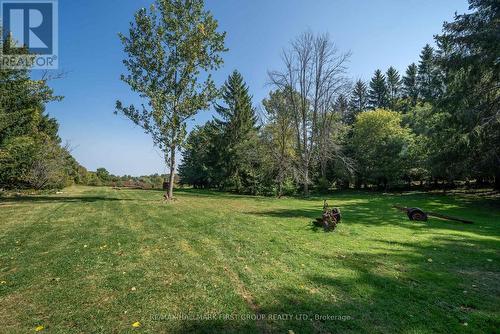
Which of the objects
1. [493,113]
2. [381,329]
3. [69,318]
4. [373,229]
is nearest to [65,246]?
[69,318]

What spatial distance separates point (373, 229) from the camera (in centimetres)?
1058

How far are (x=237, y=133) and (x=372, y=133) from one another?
17781 mm

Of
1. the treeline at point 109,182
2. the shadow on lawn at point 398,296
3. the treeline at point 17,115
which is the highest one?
the treeline at point 17,115

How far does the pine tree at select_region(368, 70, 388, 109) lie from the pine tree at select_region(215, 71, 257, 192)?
136 ft

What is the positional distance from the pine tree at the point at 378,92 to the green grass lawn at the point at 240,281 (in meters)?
62.7

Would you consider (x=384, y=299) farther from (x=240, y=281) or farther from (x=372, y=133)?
(x=372, y=133)

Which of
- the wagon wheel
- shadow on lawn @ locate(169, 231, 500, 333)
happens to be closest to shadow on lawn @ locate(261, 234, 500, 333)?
shadow on lawn @ locate(169, 231, 500, 333)

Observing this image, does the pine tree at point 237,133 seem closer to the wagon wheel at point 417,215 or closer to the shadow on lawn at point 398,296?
the wagon wheel at point 417,215

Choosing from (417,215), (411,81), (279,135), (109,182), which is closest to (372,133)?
(279,135)

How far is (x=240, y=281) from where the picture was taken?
16.2 feet

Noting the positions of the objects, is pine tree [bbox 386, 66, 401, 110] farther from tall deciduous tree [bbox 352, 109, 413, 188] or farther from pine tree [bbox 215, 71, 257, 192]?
pine tree [bbox 215, 71, 257, 192]

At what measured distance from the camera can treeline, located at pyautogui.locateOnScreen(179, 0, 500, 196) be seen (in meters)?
19.2

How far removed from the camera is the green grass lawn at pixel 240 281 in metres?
3.68

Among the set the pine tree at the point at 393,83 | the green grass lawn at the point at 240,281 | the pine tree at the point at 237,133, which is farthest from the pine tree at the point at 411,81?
the green grass lawn at the point at 240,281
